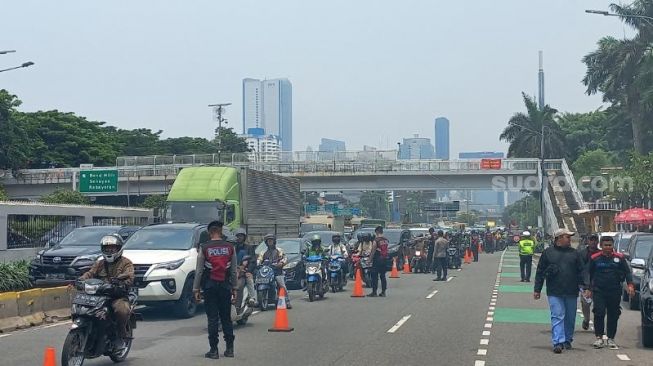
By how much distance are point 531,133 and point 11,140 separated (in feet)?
161

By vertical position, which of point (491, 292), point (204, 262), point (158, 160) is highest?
point (158, 160)

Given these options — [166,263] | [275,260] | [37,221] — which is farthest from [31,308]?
[37,221]

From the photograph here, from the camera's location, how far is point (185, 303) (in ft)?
56.9

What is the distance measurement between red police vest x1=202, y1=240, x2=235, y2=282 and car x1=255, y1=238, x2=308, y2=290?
1141 centimetres

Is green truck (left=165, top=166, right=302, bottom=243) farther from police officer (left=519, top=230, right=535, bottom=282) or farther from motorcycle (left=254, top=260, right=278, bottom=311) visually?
police officer (left=519, top=230, right=535, bottom=282)

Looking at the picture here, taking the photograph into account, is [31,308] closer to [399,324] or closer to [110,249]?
[110,249]

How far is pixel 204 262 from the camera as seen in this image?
12156 millimetres

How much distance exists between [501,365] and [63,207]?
88.3 ft

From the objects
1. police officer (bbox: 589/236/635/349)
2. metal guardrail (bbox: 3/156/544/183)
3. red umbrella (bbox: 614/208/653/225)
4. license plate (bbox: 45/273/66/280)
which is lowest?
license plate (bbox: 45/273/66/280)

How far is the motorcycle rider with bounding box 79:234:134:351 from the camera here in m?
10.9

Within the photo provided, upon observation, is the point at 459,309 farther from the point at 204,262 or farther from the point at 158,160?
the point at 158,160

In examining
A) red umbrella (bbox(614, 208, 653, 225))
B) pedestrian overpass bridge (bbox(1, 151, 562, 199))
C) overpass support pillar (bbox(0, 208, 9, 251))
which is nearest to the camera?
overpass support pillar (bbox(0, 208, 9, 251))

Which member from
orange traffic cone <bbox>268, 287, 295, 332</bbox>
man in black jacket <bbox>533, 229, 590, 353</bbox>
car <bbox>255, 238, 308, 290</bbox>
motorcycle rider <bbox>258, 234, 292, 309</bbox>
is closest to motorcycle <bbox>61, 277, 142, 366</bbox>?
orange traffic cone <bbox>268, 287, 295, 332</bbox>

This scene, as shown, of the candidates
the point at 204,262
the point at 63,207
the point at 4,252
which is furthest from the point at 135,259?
the point at 63,207
